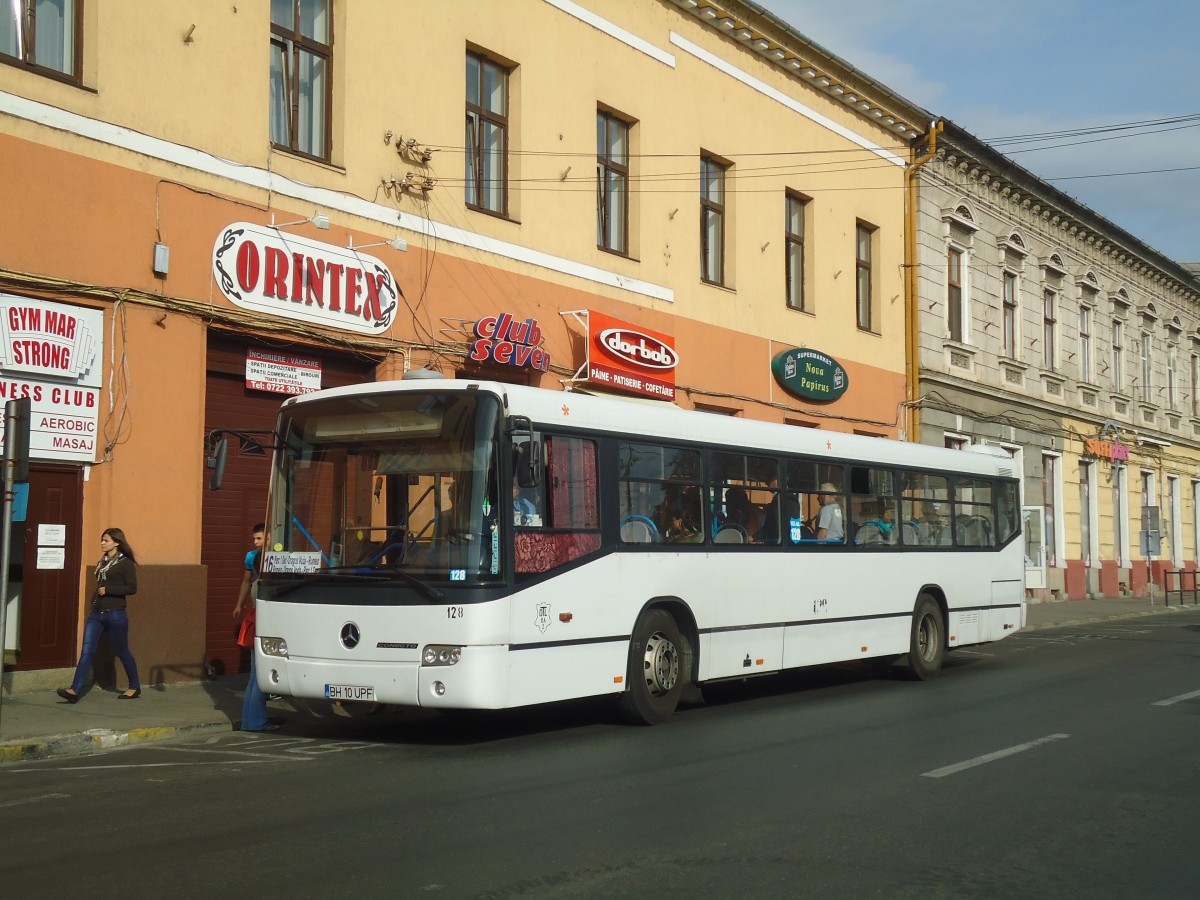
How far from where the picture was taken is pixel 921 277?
99.2 feet

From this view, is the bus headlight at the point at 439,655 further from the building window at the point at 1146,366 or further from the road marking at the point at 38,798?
the building window at the point at 1146,366

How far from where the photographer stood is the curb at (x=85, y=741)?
1023cm

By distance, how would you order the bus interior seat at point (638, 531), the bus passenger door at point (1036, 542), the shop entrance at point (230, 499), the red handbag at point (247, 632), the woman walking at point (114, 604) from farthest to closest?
1. the bus passenger door at point (1036, 542)
2. the shop entrance at point (230, 499)
3. the woman walking at point (114, 604)
4. the red handbag at point (247, 632)
5. the bus interior seat at point (638, 531)

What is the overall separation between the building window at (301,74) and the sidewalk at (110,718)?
642cm

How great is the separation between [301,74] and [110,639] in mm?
7258

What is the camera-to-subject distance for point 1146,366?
45219 mm

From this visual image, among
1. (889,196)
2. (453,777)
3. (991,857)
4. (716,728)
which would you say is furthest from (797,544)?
(889,196)

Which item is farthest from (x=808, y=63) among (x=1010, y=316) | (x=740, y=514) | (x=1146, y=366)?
(x=1146, y=366)

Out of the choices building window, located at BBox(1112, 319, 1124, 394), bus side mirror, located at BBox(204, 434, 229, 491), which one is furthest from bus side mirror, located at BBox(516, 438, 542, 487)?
building window, located at BBox(1112, 319, 1124, 394)

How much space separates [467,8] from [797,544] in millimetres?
9223

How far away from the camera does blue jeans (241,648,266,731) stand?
11.5m

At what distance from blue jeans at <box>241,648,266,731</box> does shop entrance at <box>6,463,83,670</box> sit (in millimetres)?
2859

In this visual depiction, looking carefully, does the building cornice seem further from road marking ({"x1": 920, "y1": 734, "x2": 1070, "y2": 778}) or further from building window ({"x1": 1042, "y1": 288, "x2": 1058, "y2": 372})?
road marking ({"x1": 920, "y1": 734, "x2": 1070, "y2": 778})

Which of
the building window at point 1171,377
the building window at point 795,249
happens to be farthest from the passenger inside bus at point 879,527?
the building window at point 1171,377
